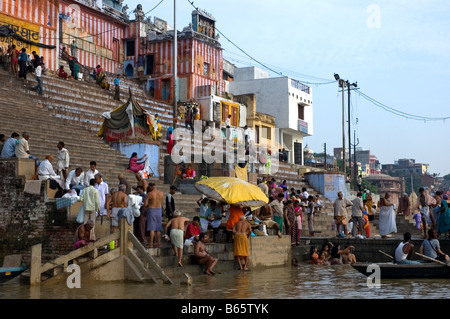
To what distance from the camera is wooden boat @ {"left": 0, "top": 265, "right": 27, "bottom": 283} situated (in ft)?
44.1

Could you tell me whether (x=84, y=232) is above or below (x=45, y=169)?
below

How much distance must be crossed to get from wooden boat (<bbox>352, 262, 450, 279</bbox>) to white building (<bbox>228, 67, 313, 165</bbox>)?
34.2 m

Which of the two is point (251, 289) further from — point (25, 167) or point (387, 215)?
point (387, 215)

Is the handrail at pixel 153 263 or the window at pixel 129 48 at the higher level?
the window at pixel 129 48

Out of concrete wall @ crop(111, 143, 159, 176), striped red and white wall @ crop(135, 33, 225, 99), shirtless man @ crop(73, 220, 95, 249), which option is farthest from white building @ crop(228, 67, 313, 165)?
shirtless man @ crop(73, 220, 95, 249)

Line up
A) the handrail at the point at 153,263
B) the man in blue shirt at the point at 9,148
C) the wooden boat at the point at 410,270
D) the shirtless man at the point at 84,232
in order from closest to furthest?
the handrail at the point at 153,263
the shirtless man at the point at 84,232
the wooden boat at the point at 410,270
the man in blue shirt at the point at 9,148

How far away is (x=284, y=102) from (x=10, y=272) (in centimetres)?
3664

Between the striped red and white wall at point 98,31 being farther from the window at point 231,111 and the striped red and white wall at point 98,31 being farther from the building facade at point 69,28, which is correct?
the window at point 231,111

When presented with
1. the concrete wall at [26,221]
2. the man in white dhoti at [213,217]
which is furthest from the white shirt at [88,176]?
the man in white dhoti at [213,217]

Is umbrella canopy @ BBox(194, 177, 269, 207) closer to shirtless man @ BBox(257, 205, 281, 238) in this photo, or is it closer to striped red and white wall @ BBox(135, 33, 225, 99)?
shirtless man @ BBox(257, 205, 281, 238)

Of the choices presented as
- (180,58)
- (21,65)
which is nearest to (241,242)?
(21,65)

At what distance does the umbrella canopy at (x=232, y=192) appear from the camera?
53.8 ft

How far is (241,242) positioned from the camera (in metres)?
15.9

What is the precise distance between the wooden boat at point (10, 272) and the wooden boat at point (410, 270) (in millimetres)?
6890
